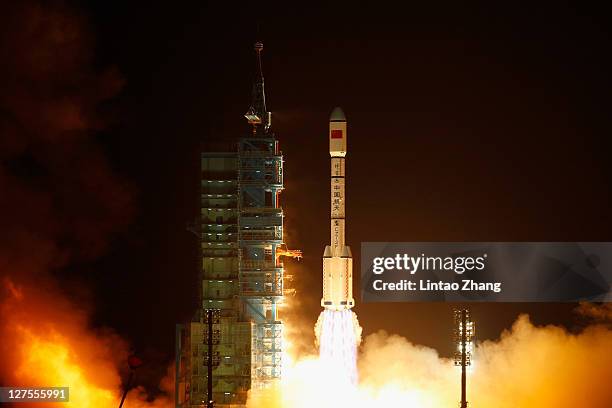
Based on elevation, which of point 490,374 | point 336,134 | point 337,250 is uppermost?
point 336,134

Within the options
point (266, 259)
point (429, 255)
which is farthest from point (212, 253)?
point (429, 255)

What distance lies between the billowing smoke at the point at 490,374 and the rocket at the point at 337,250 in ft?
9.40

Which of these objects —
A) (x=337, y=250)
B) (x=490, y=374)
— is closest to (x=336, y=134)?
(x=337, y=250)

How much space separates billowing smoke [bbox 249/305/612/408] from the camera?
38.0 meters

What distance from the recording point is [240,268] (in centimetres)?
3772

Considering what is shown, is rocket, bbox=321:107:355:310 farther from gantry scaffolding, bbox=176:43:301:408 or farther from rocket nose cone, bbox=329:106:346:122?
gantry scaffolding, bbox=176:43:301:408

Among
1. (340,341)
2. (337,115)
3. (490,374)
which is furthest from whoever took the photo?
(490,374)

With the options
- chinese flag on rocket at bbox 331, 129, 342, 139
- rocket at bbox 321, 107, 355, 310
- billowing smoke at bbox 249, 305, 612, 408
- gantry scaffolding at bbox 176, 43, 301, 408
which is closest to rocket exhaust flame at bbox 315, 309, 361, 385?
billowing smoke at bbox 249, 305, 612, 408

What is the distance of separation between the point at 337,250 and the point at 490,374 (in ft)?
25.1

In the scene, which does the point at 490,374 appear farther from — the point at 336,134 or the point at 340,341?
the point at 336,134

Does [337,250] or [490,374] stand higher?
[337,250]

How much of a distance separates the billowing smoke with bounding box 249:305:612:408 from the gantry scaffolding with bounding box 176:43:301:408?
156 centimetres

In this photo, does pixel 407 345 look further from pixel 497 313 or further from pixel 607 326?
pixel 607 326

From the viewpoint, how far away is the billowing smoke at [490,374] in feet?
125
